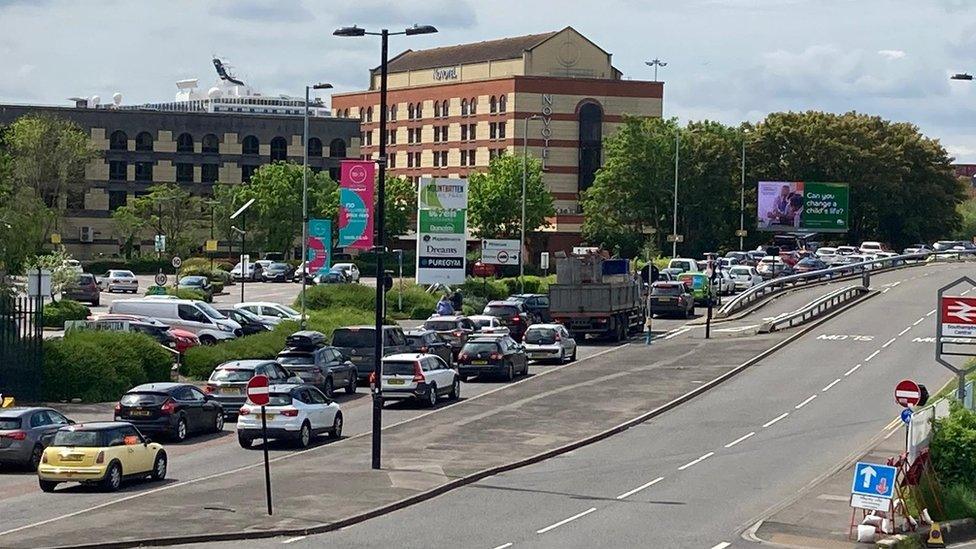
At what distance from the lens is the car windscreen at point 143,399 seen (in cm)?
3484

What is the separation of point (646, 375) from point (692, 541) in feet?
82.2

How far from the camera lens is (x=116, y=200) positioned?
403 ft

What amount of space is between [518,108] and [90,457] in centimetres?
10453

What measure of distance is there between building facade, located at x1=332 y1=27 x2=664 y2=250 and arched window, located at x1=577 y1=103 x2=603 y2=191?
85 mm

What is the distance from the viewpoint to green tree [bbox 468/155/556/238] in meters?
114

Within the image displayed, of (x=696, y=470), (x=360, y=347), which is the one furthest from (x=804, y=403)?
(x=360, y=347)

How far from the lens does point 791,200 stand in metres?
116

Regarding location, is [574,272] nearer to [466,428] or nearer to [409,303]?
[409,303]

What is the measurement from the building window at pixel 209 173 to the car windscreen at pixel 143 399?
92217mm

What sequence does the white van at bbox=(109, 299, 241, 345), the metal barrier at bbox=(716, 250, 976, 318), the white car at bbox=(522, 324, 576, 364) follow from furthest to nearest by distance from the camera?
the metal barrier at bbox=(716, 250, 976, 318) → the white van at bbox=(109, 299, 241, 345) → the white car at bbox=(522, 324, 576, 364)

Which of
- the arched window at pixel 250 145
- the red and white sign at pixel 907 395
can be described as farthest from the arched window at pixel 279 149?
the red and white sign at pixel 907 395

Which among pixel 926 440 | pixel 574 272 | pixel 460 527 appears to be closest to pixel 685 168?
pixel 574 272

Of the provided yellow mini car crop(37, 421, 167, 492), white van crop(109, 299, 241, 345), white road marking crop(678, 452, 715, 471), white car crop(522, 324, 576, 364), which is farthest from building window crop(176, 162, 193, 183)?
yellow mini car crop(37, 421, 167, 492)

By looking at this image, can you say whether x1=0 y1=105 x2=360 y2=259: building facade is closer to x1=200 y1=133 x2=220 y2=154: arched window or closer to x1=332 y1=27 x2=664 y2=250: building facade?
x1=200 y1=133 x2=220 y2=154: arched window
